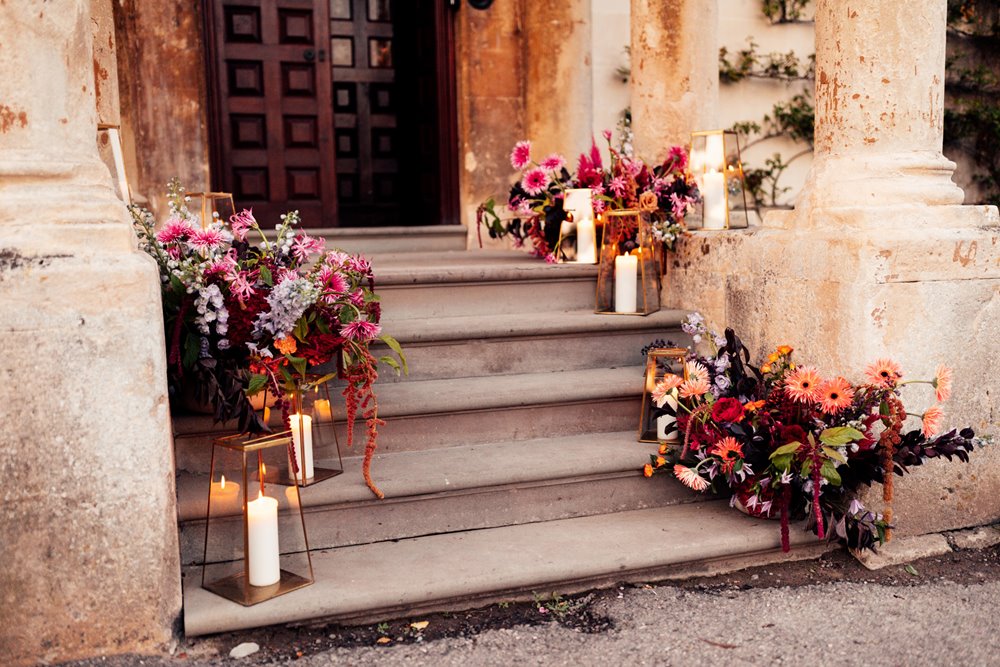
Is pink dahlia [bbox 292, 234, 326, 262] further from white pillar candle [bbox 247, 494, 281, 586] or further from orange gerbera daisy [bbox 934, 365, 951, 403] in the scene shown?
orange gerbera daisy [bbox 934, 365, 951, 403]

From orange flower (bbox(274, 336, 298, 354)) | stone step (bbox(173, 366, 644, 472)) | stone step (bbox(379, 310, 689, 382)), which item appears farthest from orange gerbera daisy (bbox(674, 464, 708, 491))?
orange flower (bbox(274, 336, 298, 354))

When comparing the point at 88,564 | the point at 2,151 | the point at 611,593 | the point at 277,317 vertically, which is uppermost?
the point at 2,151

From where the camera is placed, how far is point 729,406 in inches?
111

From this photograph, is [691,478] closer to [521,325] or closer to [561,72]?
[521,325]

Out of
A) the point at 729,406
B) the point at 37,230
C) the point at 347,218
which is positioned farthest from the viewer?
the point at 347,218

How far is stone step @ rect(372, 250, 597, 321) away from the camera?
12.1ft

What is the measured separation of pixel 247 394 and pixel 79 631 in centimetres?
73

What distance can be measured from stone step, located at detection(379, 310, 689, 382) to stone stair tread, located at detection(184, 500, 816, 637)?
0.81 meters

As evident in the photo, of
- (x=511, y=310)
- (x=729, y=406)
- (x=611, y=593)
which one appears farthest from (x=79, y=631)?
(x=511, y=310)

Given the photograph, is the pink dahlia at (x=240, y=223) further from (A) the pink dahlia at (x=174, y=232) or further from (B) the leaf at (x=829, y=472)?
(B) the leaf at (x=829, y=472)

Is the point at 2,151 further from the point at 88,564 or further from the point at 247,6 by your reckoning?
the point at 247,6

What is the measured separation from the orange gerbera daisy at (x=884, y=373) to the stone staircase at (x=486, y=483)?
551 millimetres

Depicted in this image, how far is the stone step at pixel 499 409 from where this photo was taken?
10.0ft

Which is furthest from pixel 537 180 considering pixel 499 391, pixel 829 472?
pixel 829 472
